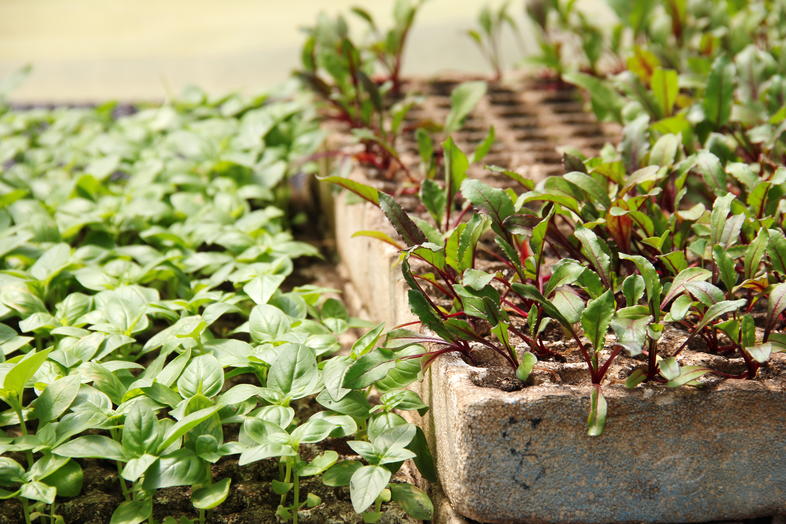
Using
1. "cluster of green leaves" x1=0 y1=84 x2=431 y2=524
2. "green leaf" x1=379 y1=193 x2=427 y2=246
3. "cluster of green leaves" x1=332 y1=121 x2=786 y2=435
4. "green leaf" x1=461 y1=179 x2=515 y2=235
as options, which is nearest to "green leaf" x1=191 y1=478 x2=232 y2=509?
"cluster of green leaves" x1=0 y1=84 x2=431 y2=524

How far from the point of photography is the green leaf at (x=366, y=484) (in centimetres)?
113

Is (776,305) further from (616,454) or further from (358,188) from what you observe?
(358,188)

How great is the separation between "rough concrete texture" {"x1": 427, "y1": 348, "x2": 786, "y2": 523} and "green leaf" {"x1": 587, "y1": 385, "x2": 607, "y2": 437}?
2 centimetres

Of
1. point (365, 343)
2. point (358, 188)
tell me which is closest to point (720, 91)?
point (358, 188)

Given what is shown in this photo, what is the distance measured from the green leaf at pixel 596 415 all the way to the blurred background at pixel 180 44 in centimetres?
282

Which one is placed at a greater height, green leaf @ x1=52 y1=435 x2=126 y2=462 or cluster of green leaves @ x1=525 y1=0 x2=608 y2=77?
cluster of green leaves @ x1=525 y1=0 x2=608 y2=77

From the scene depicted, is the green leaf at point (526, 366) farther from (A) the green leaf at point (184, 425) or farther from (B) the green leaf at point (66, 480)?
(B) the green leaf at point (66, 480)

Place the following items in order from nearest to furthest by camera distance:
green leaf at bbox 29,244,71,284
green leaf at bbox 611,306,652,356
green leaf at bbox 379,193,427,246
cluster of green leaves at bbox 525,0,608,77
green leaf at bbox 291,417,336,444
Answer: green leaf at bbox 611,306,652,356 < green leaf at bbox 291,417,336,444 < green leaf at bbox 379,193,427,246 < green leaf at bbox 29,244,71,284 < cluster of green leaves at bbox 525,0,608,77

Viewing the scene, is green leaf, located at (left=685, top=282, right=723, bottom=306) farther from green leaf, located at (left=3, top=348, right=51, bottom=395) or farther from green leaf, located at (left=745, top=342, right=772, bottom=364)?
green leaf, located at (left=3, top=348, right=51, bottom=395)

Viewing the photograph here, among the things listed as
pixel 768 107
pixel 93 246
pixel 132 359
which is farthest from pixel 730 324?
pixel 93 246

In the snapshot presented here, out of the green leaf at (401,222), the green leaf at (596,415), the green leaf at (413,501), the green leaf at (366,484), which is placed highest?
the green leaf at (401,222)

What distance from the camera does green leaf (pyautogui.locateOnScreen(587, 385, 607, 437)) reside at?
44.3 inches

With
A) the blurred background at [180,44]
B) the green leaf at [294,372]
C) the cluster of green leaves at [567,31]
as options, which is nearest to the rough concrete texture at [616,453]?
the green leaf at [294,372]

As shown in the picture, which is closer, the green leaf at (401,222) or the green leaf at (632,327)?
the green leaf at (632,327)
